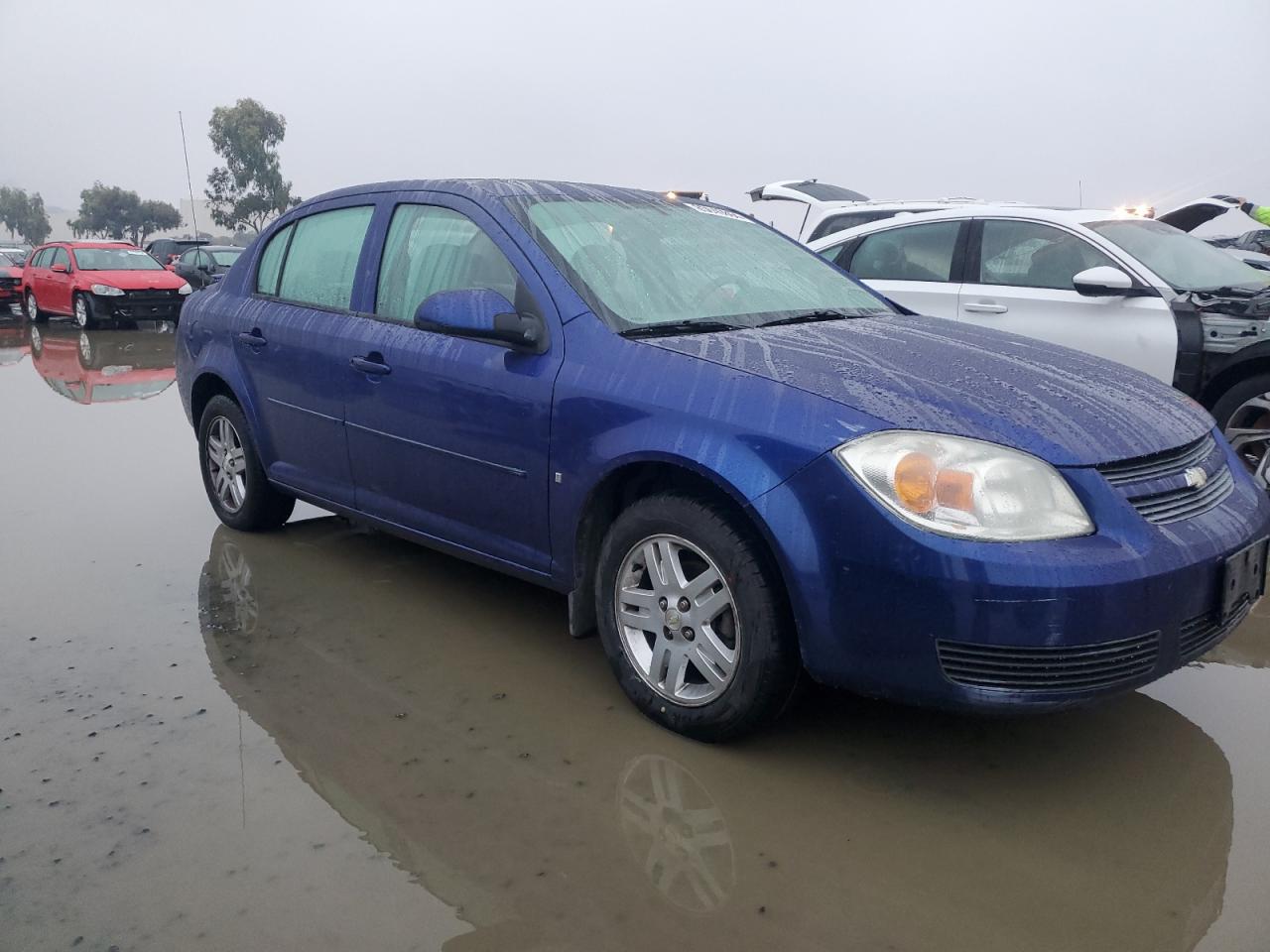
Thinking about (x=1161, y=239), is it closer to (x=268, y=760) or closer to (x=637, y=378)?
(x=637, y=378)

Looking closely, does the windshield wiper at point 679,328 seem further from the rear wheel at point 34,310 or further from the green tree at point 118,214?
the green tree at point 118,214

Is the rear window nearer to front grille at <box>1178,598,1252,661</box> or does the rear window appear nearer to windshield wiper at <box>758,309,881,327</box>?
windshield wiper at <box>758,309,881,327</box>

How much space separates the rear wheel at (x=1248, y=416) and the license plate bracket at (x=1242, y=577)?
2683mm

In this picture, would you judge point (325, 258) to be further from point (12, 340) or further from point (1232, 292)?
point (12, 340)

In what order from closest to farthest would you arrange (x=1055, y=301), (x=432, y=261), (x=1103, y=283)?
1. (x=432, y=261)
2. (x=1103, y=283)
3. (x=1055, y=301)

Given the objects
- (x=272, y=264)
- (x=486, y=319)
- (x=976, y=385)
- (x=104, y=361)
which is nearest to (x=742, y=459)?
(x=976, y=385)

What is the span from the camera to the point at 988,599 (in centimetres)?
254

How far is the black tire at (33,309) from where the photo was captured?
1945 cm

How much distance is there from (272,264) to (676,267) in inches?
85.0

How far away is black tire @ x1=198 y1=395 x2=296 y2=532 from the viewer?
16.4 feet

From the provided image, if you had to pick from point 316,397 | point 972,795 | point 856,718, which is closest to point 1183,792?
point 972,795

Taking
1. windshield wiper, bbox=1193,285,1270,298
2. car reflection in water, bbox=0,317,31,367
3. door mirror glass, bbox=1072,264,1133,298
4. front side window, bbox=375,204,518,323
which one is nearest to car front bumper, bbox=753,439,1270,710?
front side window, bbox=375,204,518,323

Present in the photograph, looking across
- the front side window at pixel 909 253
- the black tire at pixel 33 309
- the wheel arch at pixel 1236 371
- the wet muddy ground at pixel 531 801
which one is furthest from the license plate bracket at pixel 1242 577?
the black tire at pixel 33 309

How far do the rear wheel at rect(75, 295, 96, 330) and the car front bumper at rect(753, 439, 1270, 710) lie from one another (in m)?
17.5
